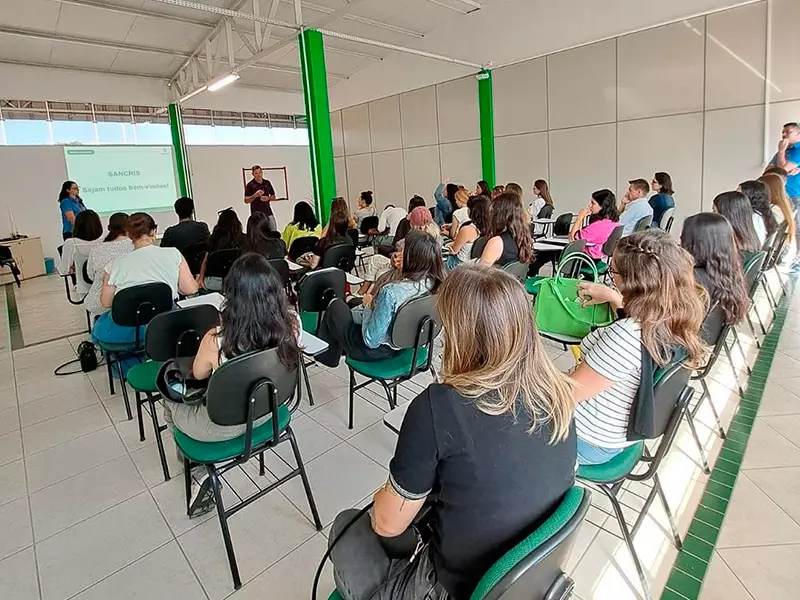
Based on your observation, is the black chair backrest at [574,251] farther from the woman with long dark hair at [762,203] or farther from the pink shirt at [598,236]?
the woman with long dark hair at [762,203]

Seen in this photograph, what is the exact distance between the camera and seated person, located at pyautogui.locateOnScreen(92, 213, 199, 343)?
3.01 meters

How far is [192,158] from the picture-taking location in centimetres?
1108

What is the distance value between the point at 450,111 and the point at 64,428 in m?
8.52

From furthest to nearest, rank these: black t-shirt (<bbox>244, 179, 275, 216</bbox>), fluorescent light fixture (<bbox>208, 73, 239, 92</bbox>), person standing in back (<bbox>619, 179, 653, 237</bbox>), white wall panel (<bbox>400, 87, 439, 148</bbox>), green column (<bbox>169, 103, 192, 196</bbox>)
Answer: green column (<bbox>169, 103, 192, 196</bbox>)
white wall panel (<bbox>400, 87, 439, 148</bbox>)
fluorescent light fixture (<bbox>208, 73, 239, 92</bbox>)
black t-shirt (<bbox>244, 179, 275, 216</bbox>)
person standing in back (<bbox>619, 179, 653, 237</bbox>)

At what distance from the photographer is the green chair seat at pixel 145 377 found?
2.52 meters

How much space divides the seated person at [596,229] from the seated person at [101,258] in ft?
10.9

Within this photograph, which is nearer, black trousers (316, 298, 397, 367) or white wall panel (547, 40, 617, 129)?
black trousers (316, 298, 397, 367)

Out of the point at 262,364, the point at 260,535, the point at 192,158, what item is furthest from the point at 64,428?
the point at 192,158

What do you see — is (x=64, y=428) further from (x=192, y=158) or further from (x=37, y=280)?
(x=192, y=158)

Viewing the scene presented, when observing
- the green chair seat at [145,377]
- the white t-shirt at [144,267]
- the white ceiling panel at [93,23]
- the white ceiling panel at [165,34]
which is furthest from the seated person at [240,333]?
the white ceiling panel at [165,34]

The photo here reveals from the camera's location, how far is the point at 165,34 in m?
8.35

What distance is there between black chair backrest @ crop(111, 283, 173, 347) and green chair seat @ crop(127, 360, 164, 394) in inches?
14.2

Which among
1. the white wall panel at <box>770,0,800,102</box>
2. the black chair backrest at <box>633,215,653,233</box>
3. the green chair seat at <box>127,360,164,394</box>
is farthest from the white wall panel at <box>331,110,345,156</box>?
the green chair seat at <box>127,360,164,394</box>

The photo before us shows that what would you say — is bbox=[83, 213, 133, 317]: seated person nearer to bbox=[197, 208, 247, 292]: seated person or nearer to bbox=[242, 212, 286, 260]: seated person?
bbox=[197, 208, 247, 292]: seated person
